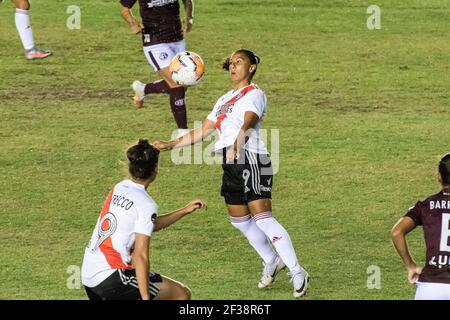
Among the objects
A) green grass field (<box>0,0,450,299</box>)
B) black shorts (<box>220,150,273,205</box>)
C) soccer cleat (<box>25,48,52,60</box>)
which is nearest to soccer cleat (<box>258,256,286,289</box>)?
green grass field (<box>0,0,450,299</box>)

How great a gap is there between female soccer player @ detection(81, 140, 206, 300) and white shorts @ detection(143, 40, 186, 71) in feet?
26.9

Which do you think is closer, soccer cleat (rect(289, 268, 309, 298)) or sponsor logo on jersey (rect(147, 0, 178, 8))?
soccer cleat (rect(289, 268, 309, 298))

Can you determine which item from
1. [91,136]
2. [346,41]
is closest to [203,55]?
[346,41]

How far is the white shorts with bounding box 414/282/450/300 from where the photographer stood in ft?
36.3

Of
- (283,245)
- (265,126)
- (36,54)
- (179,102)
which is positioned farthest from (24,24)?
(283,245)

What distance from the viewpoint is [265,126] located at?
67.5ft

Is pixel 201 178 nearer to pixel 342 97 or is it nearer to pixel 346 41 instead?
pixel 342 97

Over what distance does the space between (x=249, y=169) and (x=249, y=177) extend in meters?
0.10

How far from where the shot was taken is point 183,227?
16.2 metres

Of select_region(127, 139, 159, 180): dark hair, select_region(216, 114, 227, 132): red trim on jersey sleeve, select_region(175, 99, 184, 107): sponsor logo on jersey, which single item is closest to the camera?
select_region(127, 139, 159, 180): dark hair

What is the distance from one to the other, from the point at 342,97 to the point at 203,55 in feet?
11.7

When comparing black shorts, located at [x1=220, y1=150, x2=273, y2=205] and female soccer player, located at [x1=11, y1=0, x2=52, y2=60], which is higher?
female soccer player, located at [x1=11, y1=0, x2=52, y2=60]

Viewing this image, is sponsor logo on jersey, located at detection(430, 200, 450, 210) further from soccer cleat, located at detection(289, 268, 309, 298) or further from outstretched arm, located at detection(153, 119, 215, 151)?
outstretched arm, located at detection(153, 119, 215, 151)

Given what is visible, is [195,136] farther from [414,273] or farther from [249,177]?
[414,273]
